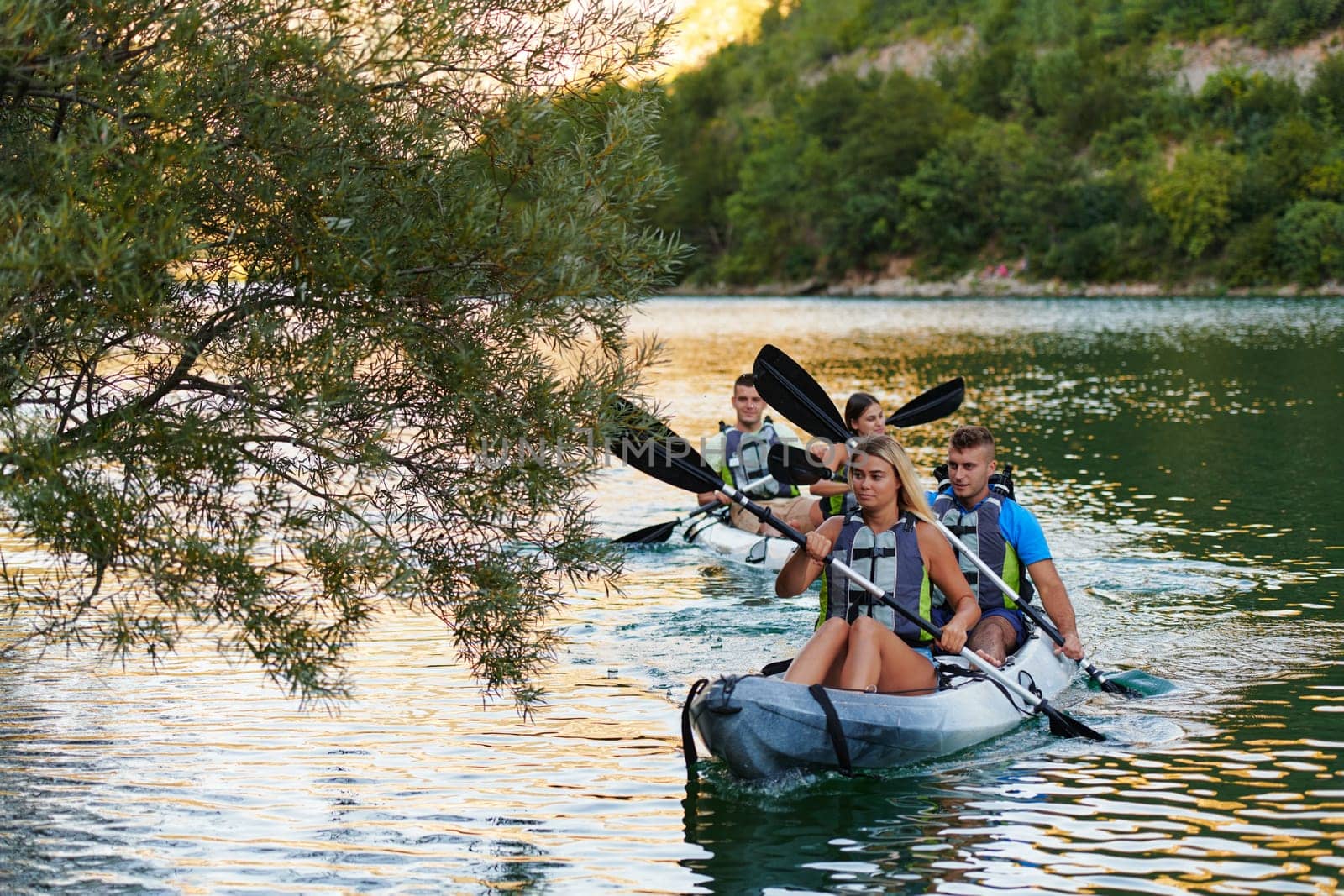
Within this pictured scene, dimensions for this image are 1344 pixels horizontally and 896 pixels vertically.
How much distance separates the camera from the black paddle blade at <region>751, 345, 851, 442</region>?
10.7 m

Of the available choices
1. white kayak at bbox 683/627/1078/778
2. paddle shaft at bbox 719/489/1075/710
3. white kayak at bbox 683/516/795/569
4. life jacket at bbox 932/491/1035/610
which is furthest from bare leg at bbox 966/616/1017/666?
white kayak at bbox 683/516/795/569

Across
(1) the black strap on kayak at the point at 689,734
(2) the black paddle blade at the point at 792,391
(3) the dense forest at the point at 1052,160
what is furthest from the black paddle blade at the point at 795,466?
(3) the dense forest at the point at 1052,160

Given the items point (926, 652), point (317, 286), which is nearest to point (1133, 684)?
point (926, 652)

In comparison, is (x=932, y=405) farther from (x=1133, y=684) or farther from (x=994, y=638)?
(x=1133, y=684)

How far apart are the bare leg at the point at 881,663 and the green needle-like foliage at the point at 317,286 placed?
1.39m

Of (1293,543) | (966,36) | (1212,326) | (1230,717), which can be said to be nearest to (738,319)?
(1212,326)

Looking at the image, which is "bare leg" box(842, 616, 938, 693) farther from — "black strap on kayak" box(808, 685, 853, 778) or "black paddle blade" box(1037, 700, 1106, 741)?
"black paddle blade" box(1037, 700, 1106, 741)

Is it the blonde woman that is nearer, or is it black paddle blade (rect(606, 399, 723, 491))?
black paddle blade (rect(606, 399, 723, 491))

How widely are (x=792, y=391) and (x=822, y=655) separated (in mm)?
2870

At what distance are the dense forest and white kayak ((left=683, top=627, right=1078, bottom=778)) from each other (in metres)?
62.0

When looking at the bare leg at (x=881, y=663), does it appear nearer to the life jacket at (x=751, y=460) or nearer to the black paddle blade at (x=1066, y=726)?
the black paddle blade at (x=1066, y=726)

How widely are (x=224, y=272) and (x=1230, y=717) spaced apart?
6.33 metres

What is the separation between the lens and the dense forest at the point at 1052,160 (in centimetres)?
7619

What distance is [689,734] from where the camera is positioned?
27.4ft
